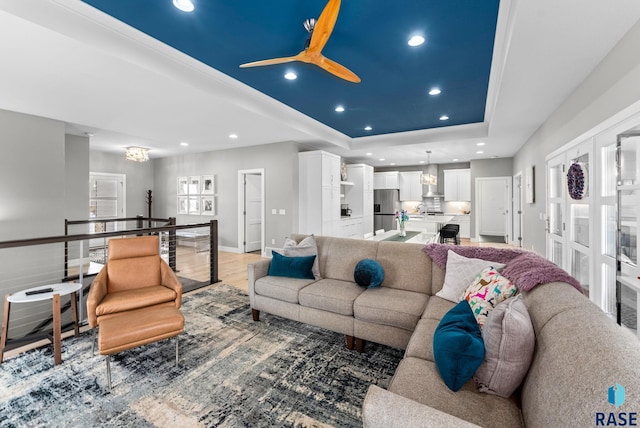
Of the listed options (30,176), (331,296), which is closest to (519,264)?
(331,296)

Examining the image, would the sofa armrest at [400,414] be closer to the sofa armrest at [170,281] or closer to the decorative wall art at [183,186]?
the sofa armrest at [170,281]

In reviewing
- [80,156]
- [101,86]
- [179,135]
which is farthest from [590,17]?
[80,156]

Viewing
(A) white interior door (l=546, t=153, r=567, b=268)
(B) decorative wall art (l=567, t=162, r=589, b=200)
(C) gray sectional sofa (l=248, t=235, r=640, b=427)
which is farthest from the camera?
(A) white interior door (l=546, t=153, r=567, b=268)

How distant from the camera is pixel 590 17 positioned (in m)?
1.87

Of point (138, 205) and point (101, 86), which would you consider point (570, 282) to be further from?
point (138, 205)

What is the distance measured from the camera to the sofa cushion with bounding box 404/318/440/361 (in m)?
1.55

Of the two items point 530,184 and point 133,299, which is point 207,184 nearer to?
point 133,299

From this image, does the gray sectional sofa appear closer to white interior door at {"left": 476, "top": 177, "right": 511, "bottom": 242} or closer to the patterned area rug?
Result: the patterned area rug

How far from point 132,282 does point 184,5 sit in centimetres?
249

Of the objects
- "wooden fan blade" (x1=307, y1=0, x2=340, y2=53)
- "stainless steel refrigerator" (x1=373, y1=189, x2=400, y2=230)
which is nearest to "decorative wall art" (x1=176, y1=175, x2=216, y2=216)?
"stainless steel refrigerator" (x1=373, y1=189, x2=400, y2=230)

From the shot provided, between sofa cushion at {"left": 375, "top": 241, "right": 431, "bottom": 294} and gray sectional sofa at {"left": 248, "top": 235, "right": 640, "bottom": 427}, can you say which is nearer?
gray sectional sofa at {"left": 248, "top": 235, "right": 640, "bottom": 427}

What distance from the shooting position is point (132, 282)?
108 inches

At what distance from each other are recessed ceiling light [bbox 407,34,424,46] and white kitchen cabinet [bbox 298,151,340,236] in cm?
347

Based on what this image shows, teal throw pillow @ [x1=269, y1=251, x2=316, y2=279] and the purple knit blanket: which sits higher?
the purple knit blanket
